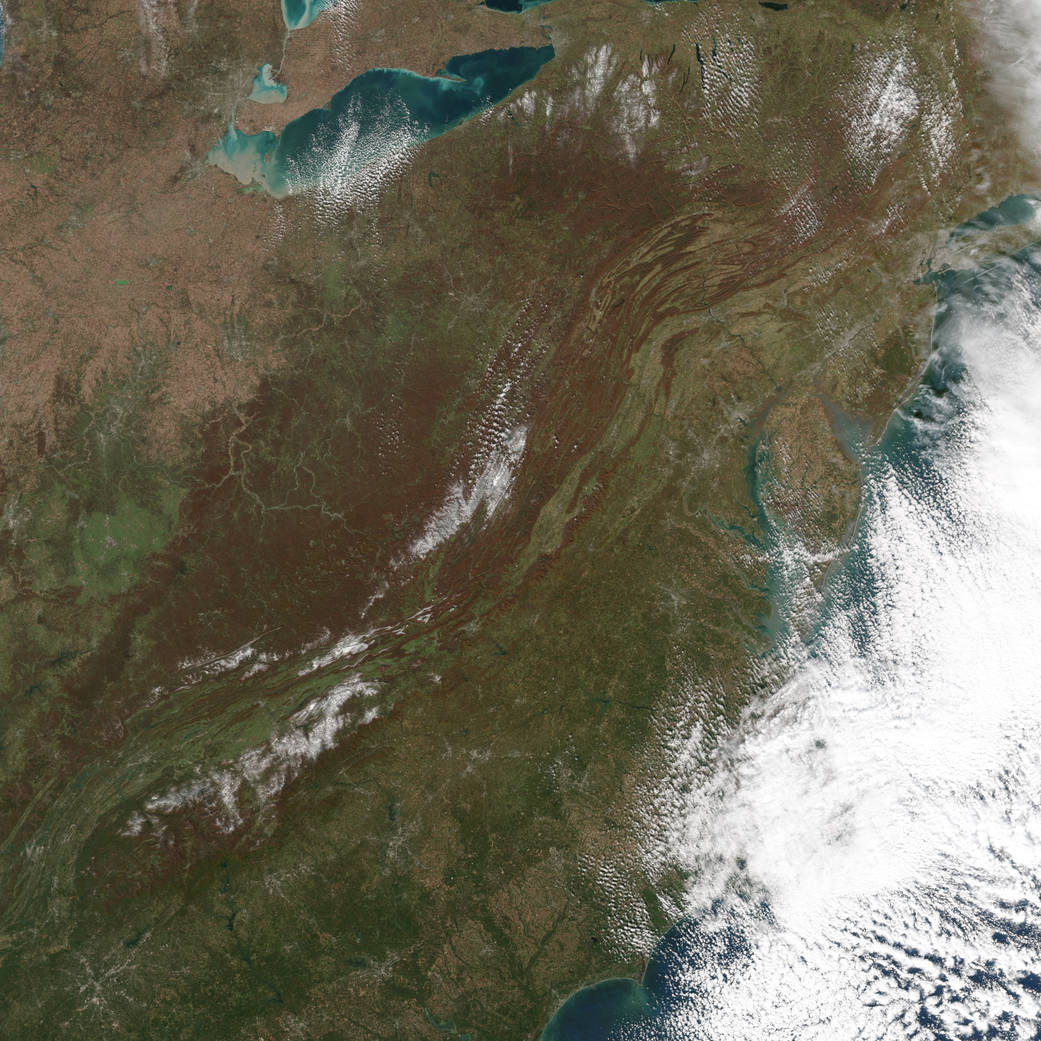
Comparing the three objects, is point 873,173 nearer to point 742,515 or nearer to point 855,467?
point 855,467

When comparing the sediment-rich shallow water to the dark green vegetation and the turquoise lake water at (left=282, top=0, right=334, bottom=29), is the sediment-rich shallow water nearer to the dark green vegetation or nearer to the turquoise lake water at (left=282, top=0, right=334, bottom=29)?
the dark green vegetation

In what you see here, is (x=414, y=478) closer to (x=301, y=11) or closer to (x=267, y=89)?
(x=267, y=89)

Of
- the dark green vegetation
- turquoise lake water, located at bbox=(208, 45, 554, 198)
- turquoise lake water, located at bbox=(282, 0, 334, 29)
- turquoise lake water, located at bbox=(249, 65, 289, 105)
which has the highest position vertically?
turquoise lake water, located at bbox=(282, 0, 334, 29)

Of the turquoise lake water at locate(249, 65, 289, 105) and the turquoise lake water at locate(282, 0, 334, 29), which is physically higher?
the turquoise lake water at locate(282, 0, 334, 29)

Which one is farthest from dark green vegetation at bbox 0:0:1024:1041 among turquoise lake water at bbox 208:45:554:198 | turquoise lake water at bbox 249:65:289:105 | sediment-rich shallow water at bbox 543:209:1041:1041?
sediment-rich shallow water at bbox 543:209:1041:1041

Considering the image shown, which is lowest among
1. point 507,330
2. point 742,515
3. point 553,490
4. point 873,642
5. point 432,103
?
point 873,642

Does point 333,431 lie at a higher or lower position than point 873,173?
lower

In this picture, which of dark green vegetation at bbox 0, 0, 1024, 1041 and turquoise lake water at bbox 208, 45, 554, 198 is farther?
turquoise lake water at bbox 208, 45, 554, 198

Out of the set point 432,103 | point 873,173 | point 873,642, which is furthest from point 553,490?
point 873,173
